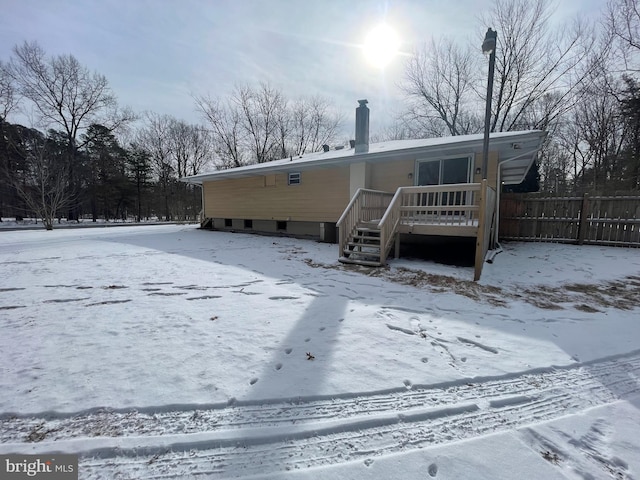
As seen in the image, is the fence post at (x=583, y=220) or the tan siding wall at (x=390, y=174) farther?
the tan siding wall at (x=390, y=174)

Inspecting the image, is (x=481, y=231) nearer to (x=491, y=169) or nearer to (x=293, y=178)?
(x=491, y=169)

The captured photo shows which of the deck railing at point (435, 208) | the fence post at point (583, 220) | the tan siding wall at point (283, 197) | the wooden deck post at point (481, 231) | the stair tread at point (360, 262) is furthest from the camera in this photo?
the tan siding wall at point (283, 197)

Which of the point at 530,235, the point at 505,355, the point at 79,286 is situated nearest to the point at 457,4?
the point at 530,235

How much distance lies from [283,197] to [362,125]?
4131 millimetres

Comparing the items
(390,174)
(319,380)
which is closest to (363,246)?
(390,174)

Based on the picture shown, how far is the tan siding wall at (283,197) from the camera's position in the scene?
9966 mm

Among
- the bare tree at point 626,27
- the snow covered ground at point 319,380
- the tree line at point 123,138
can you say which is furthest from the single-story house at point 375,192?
the tree line at point 123,138

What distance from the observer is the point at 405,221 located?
6.60 meters

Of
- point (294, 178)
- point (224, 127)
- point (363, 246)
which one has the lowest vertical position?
point (363, 246)

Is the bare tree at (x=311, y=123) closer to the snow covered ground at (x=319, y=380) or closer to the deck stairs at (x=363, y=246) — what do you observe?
the deck stairs at (x=363, y=246)

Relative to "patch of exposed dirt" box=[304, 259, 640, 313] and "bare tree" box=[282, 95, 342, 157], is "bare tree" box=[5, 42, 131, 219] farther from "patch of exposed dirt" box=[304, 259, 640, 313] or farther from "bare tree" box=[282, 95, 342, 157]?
"patch of exposed dirt" box=[304, 259, 640, 313]

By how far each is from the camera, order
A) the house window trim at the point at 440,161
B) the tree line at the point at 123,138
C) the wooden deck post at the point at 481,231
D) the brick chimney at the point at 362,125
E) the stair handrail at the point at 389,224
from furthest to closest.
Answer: the tree line at the point at 123,138
the brick chimney at the point at 362,125
the house window trim at the point at 440,161
the stair handrail at the point at 389,224
the wooden deck post at the point at 481,231

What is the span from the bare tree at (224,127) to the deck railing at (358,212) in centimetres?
2310

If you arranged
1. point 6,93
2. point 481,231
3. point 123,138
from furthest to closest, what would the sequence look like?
point 123,138 < point 6,93 < point 481,231
